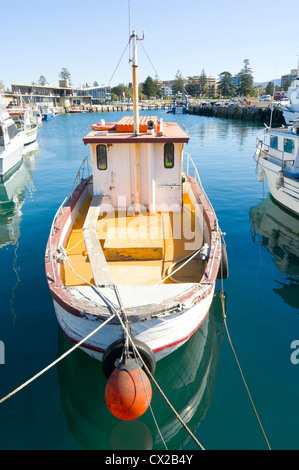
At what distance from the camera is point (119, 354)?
587 centimetres

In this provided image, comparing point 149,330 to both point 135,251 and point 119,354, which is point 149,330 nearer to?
point 119,354

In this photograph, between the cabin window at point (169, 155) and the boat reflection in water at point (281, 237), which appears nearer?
the boat reflection in water at point (281, 237)

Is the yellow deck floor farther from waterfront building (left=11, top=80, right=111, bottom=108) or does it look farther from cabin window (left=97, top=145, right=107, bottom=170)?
waterfront building (left=11, top=80, right=111, bottom=108)

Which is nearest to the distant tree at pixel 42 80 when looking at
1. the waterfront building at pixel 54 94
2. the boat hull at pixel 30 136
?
the waterfront building at pixel 54 94

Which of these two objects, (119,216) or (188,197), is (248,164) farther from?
(119,216)

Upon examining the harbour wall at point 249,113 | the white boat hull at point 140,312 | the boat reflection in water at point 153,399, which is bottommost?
the boat reflection in water at point 153,399

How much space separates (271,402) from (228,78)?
14873 centimetres

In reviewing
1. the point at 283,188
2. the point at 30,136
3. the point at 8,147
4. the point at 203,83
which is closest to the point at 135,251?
the point at 283,188

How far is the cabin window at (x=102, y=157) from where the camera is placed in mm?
10664

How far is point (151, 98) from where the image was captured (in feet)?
575

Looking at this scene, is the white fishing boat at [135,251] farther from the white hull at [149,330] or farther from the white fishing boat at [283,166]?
the white fishing boat at [283,166]

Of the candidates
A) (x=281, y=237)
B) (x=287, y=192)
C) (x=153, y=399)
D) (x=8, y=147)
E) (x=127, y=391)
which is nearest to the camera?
(x=127, y=391)

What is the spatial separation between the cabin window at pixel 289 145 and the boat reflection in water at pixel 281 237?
289 centimetres

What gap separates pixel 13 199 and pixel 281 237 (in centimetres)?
1607
